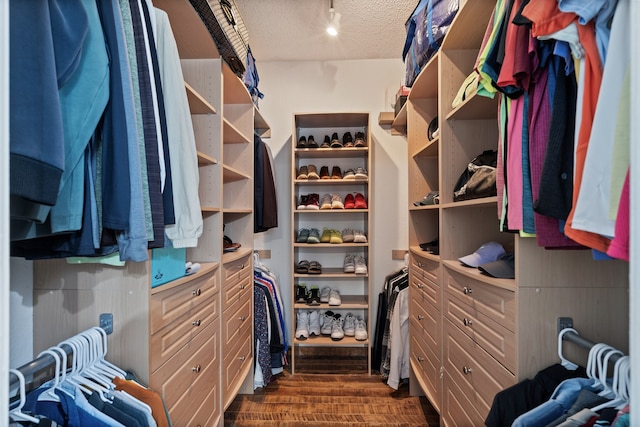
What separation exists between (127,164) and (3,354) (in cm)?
42

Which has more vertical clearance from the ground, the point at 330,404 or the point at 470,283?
the point at 470,283

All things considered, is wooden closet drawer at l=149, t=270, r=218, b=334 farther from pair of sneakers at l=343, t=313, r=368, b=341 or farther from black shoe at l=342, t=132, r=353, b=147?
black shoe at l=342, t=132, r=353, b=147

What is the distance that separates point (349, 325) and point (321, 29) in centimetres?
223

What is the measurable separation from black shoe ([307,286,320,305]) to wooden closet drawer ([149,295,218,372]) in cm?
94

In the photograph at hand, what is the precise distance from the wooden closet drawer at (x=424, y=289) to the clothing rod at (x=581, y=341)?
1.94ft

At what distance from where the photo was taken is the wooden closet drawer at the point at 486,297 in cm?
87

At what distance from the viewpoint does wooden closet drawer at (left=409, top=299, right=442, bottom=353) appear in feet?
4.57

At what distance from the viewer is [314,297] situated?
219 centimetres

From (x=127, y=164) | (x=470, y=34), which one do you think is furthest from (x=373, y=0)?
(x=127, y=164)

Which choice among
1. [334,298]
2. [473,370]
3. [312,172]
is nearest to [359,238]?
[334,298]

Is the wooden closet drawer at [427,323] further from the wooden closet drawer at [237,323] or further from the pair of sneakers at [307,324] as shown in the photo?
the wooden closet drawer at [237,323]

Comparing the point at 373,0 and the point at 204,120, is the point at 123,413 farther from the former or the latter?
the point at 373,0

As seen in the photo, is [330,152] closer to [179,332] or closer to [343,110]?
[343,110]

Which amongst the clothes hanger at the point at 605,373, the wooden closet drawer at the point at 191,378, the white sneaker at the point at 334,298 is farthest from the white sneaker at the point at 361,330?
the clothes hanger at the point at 605,373
